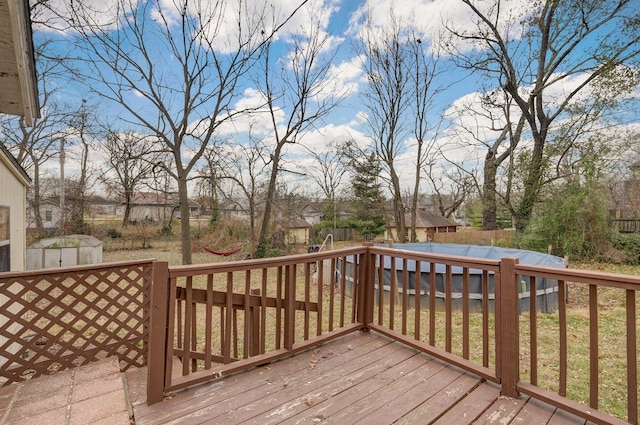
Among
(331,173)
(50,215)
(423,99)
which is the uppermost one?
(423,99)

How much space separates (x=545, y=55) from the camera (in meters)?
10.7

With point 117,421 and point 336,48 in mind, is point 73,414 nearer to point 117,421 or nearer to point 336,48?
point 117,421

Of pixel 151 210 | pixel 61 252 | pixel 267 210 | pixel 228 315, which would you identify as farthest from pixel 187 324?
pixel 151 210

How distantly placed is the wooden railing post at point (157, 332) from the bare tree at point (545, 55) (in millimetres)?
11999

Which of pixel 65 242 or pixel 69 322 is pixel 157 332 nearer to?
pixel 69 322

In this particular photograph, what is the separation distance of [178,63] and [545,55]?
493 inches

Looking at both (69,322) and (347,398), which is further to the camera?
(69,322)

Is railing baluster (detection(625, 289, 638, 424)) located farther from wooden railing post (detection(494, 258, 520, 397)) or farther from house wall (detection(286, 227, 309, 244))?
house wall (detection(286, 227, 309, 244))

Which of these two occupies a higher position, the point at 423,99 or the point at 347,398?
the point at 423,99

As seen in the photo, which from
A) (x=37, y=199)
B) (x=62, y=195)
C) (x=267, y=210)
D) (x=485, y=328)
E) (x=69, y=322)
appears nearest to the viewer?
(x=485, y=328)

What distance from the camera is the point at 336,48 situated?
11.4 meters

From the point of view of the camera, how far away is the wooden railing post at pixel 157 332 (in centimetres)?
191

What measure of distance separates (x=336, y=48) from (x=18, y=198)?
34.1ft

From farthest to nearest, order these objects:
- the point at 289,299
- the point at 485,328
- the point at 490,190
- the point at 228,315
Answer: the point at 490,190
the point at 289,299
the point at 485,328
the point at 228,315
